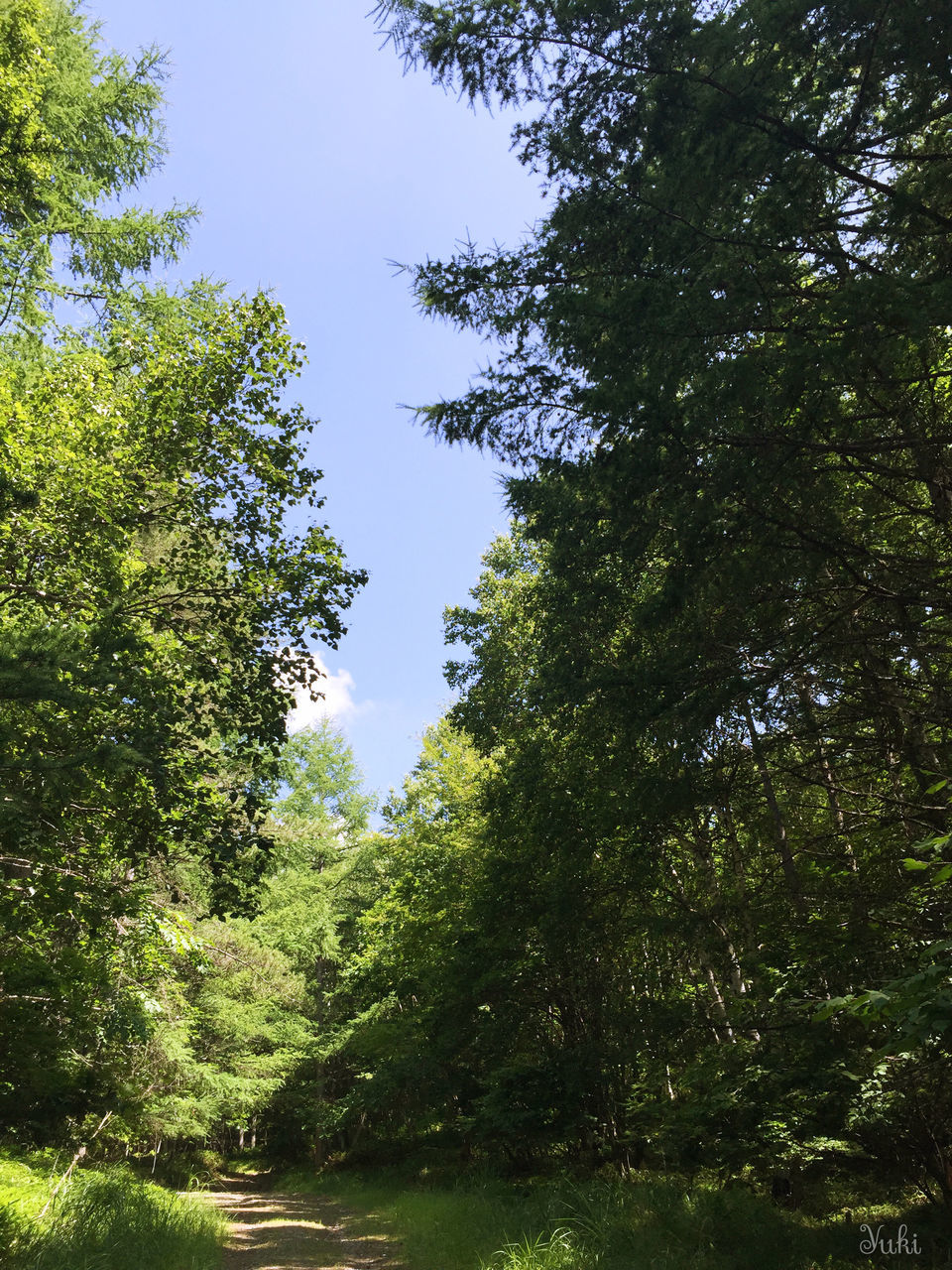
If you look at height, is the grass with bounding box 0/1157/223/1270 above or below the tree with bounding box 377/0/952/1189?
below

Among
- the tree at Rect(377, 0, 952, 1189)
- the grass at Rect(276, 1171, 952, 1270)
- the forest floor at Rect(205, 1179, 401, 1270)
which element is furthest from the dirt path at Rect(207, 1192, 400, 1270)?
the tree at Rect(377, 0, 952, 1189)

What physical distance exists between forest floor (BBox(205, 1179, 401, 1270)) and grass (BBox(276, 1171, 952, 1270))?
2.39 feet

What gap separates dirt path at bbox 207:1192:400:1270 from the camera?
371 inches

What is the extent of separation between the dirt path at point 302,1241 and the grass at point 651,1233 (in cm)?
79

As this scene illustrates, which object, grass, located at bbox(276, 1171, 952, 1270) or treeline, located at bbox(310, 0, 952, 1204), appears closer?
treeline, located at bbox(310, 0, 952, 1204)

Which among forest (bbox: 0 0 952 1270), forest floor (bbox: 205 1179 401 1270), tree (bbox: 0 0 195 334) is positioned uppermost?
tree (bbox: 0 0 195 334)

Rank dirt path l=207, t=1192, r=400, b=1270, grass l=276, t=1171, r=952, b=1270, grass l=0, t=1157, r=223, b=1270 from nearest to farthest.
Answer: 1. grass l=0, t=1157, r=223, b=1270
2. grass l=276, t=1171, r=952, b=1270
3. dirt path l=207, t=1192, r=400, b=1270

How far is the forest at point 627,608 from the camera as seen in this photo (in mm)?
4965

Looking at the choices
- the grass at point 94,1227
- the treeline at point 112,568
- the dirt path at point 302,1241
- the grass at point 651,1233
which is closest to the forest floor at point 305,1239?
the dirt path at point 302,1241

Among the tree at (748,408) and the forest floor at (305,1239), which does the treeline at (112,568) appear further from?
the forest floor at (305,1239)

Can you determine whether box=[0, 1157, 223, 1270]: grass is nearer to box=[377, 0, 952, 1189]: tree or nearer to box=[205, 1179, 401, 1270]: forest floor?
box=[205, 1179, 401, 1270]: forest floor

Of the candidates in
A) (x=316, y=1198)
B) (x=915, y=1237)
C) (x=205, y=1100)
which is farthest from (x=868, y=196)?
(x=316, y=1198)

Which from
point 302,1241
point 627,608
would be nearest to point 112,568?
point 627,608

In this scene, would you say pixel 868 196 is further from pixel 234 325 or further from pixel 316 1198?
pixel 316 1198
